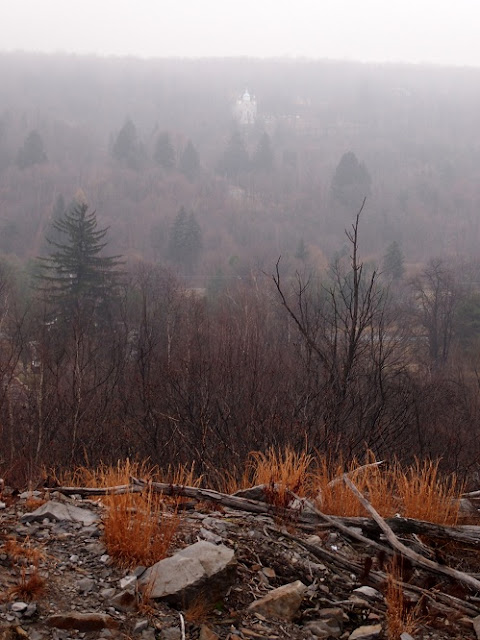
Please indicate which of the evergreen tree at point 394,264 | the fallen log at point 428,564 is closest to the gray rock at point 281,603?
the fallen log at point 428,564

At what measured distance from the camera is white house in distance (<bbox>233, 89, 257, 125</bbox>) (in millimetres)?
111619

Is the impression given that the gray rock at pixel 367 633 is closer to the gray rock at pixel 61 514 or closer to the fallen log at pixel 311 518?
the fallen log at pixel 311 518

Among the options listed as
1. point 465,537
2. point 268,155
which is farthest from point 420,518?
point 268,155

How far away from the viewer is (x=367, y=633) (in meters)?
2.55

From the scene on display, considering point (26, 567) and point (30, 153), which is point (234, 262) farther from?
point (26, 567)

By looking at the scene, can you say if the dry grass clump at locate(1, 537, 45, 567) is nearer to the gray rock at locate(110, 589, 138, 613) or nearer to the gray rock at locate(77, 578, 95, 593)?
the gray rock at locate(77, 578, 95, 593)

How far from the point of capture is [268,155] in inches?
3403

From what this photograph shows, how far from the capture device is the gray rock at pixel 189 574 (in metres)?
2.58

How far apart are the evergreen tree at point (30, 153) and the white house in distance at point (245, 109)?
44553 millimetres

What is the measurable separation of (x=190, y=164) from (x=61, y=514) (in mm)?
81937

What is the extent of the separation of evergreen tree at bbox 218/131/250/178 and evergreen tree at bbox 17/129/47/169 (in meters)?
25.8

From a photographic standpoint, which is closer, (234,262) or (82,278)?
(82,278)

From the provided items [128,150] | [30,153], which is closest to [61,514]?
[128,150]

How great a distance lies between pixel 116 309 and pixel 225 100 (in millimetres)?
100856
